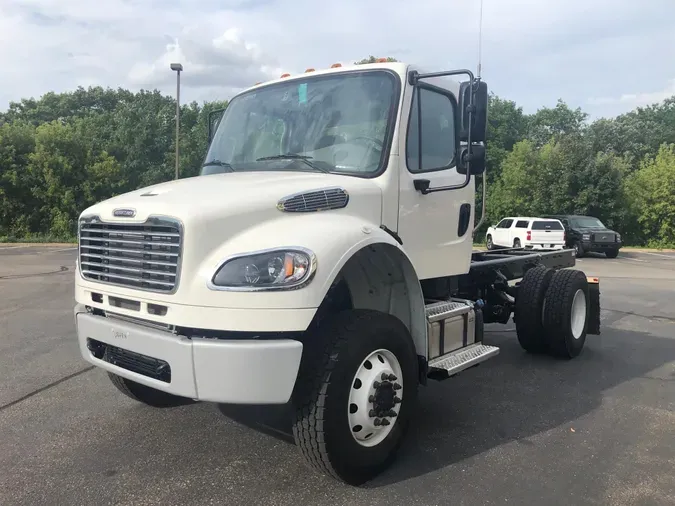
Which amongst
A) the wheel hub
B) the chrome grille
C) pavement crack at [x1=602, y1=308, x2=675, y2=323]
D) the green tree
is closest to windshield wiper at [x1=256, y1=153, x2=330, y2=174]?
the chrome grille

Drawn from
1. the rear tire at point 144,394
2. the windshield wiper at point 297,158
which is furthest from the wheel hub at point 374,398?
the rear tire at point 144,394

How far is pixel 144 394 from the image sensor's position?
182 inches

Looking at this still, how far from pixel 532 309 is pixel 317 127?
3.45 m

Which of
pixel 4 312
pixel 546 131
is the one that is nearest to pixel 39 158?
pixel 4 312

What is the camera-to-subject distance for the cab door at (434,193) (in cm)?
421

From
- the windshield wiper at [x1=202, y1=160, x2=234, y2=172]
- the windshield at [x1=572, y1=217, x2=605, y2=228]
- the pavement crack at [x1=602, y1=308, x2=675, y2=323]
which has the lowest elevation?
the pavement crack at [x1=602, y1=308, x2=675, y2=323]

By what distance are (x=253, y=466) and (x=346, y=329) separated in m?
1.14

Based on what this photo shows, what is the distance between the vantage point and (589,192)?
106 ft

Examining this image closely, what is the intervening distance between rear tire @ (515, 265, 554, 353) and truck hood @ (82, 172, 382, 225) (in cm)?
310

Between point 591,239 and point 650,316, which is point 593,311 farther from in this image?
point 591,239

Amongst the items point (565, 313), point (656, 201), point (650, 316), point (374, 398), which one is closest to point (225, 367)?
point (374, 398)

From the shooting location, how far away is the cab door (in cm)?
421

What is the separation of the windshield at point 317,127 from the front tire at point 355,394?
1180 millimetres

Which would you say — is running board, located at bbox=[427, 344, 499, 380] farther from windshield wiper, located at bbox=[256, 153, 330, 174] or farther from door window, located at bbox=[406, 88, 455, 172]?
windshield wiper, located at bbox=[256, 153, 330, 174]
